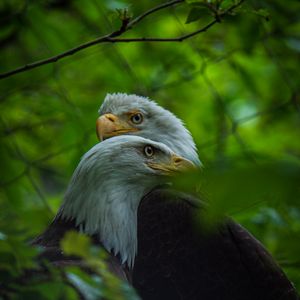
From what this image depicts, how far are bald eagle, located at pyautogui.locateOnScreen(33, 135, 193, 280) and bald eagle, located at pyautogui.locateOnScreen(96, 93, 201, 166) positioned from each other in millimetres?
623

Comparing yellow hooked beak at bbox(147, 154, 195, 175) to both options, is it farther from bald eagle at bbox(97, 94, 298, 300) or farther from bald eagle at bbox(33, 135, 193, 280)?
bald eagle at bbox(97, 94, 298, 300)

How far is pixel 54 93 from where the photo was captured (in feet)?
9.66

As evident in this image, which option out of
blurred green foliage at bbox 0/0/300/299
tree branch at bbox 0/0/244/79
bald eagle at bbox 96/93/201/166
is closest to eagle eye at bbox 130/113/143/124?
bald eagle at bbox 96/93/201/166

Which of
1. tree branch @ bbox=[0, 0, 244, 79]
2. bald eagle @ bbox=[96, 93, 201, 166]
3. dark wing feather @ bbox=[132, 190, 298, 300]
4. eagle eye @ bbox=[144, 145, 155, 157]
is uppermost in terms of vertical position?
tree branch @ bbox=[0, 0, 244, 79]

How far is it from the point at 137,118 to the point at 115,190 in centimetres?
79

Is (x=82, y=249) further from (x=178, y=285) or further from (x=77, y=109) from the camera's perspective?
(x=77, y=109)

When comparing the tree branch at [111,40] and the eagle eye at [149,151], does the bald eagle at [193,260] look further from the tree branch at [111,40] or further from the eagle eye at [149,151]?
the tree branch at [111,40]

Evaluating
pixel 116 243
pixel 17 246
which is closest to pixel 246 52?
pixel 116 243

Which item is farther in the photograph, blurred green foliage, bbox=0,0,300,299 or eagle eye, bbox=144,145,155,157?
blurred green foliage, bbox=0,0,300,299

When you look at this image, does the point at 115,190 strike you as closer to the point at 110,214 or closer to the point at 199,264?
the point at 110,214

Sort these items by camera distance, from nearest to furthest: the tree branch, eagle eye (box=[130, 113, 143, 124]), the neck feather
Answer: the tree branch < the neck feather < eagle eye (box=[130, 113, 143, 124])

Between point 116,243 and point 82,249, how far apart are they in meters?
1.05

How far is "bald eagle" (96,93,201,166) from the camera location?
282cm

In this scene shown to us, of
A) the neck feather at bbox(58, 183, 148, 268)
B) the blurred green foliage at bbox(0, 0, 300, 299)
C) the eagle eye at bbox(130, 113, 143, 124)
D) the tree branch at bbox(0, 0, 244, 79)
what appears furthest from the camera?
the eagle eye at bbox(130, 113, 143, 124)
